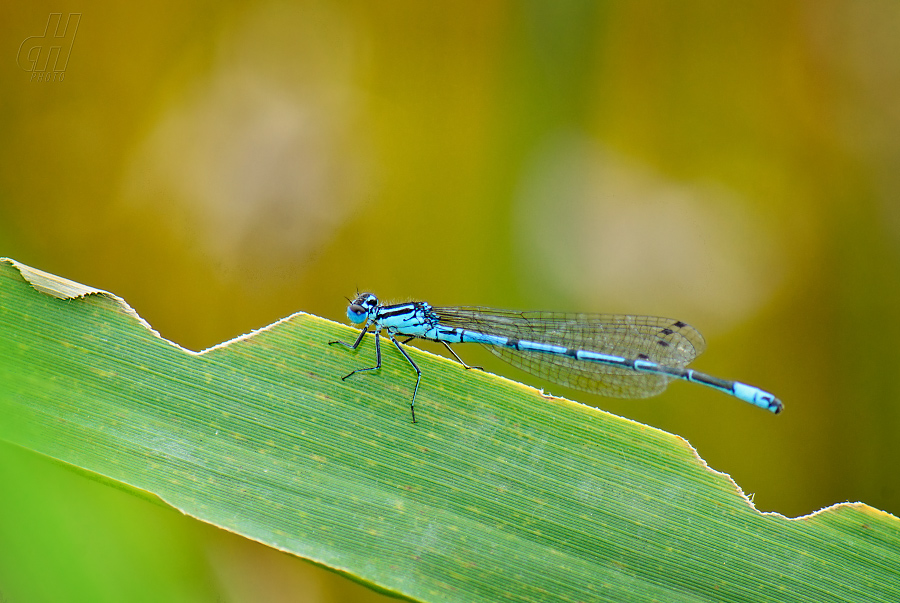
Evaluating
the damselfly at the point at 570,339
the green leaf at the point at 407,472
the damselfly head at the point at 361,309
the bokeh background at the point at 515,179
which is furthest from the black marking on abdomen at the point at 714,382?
the damselfly head at the point at 361,309

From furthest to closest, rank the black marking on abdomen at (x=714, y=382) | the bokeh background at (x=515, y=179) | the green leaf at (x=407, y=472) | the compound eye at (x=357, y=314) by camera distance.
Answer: the bokeh background at (x=515, y=179), the compound eye at (x=357, y=314), the black marking on abdomen at (x=714, y=382), the green leaf at (x=407, y=472)

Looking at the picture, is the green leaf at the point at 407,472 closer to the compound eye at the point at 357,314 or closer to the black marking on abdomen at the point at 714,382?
the compound eye at the point at 357,314

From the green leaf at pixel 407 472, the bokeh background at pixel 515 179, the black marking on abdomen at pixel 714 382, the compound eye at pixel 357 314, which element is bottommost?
the green leaf at pixel 407 472

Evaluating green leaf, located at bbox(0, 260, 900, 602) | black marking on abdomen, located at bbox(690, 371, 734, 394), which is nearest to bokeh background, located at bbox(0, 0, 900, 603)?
black marking on abdomen, located at bbox(690, 371, 734, 394)

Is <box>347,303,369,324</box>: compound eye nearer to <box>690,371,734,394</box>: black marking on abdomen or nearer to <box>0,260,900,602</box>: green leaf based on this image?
<box>0,260,900,602</box>: green leaf

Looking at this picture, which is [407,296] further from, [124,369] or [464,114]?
[124,369]

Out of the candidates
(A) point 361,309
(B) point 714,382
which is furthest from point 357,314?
(B) point 714,382
